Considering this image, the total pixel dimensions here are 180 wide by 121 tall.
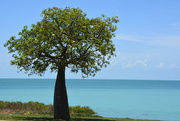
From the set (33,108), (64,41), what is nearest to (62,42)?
(64,41)

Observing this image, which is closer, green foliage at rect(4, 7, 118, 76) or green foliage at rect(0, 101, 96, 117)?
green foliage at rect(4, 7, 118, 76)

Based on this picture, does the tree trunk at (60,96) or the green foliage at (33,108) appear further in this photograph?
the green foliage at (33,108)

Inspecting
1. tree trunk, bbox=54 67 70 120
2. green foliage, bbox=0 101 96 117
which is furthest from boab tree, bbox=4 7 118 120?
green foliage, bbox=0 101 96 117

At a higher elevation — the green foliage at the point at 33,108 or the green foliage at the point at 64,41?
the green foliage at the point at 64,41

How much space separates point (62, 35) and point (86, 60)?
2.54 metres

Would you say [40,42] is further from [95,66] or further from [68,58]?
[95,66]

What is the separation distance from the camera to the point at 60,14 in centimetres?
2611

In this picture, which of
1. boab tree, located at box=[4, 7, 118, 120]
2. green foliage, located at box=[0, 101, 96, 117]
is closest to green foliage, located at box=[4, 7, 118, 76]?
boab tree, located at box=[4, 7, 118, 120]

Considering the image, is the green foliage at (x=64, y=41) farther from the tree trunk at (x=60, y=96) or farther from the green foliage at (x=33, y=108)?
the green foliage at (x=33, y=108)

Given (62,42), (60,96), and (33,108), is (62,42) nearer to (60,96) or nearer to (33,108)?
(60,96)

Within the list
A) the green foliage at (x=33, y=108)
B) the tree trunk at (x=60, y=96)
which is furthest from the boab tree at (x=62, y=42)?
the green foliage at (x=33, y=108)

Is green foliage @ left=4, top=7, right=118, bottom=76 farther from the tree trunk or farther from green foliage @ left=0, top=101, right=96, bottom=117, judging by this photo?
green foliage @ left=0, top=101, right=96, bottom=117

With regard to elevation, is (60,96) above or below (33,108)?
above

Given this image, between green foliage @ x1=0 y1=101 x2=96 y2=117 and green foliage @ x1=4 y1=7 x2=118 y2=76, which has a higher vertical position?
green foliage @ x1=4 y1=7 x2=118 y2=76
